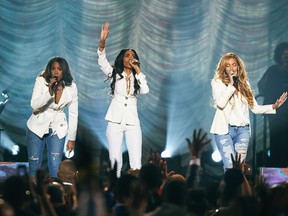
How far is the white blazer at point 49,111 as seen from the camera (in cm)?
1287

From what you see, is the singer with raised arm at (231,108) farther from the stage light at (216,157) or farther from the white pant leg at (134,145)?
the stage light at (216,157)

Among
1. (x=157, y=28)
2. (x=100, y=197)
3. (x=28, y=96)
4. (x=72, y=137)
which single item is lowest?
(x=100, y=197)

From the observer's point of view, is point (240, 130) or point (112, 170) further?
point (240, 130)

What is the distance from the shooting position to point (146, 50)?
16266 millimetres

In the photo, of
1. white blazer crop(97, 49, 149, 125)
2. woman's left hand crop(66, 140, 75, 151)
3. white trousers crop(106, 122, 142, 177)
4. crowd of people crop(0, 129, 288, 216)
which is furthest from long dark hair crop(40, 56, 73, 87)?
crowd of people crop(0, 129, 288, 216)

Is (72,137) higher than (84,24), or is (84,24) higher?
(84,24)

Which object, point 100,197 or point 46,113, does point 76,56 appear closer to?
point 46,113

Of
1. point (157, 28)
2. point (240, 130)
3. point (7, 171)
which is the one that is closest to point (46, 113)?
point (7, 171)

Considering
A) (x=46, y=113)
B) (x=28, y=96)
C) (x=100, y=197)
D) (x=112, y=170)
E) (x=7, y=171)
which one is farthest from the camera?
(x=28, y=96)

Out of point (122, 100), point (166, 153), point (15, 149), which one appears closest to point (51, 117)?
point (122, 100)

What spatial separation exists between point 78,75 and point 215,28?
2409 mm

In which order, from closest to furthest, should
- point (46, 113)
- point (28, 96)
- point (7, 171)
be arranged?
point (46, 113) → point (7, 171) → point (28, 96)

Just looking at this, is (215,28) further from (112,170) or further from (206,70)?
(112,170)

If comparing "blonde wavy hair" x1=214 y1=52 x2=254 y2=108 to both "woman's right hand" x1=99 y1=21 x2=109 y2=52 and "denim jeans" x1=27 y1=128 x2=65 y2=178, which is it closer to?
"woman's right hand" x1=99 y1=21 x2=109 y2=52
